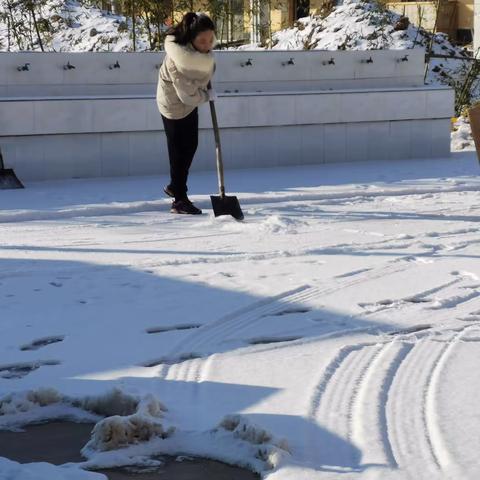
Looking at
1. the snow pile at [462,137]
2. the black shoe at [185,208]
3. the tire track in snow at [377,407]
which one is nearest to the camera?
the tire track in snow at [377,407]

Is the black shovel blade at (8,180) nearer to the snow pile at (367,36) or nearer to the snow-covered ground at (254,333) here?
the snow-covered ground at (254,333)

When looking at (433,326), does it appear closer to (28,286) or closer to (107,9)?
(28,286)

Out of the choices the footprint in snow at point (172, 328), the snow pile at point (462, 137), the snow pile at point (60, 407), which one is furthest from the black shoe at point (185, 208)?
the snow pile at point (462, 137)

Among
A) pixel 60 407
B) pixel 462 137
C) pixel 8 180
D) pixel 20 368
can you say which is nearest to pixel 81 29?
pixel 462 137

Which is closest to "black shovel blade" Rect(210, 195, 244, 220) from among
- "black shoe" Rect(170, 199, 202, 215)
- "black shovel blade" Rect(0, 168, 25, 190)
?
"black shoe" Rect(170, 199, 202, 215)

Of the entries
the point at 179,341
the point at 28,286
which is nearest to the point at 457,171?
the point at 28,286

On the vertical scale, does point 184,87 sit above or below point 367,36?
below

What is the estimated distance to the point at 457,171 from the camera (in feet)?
35.6

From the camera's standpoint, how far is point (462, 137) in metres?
13.5

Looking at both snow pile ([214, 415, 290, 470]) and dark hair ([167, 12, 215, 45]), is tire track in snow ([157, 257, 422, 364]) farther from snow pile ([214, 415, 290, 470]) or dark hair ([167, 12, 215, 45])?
dark hair ([167, 12, 215, 45])

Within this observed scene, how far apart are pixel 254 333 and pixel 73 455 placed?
5.06 ft

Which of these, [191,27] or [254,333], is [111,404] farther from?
[191,27]

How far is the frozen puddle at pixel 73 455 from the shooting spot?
11.0 ft

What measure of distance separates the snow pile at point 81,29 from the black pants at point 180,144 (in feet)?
21.7
